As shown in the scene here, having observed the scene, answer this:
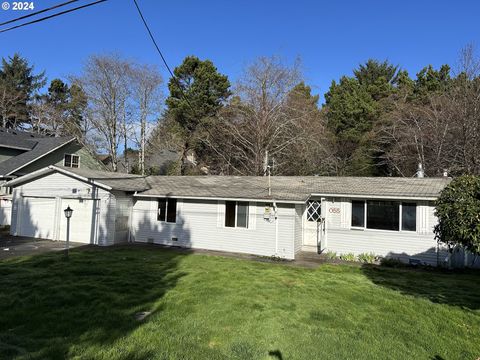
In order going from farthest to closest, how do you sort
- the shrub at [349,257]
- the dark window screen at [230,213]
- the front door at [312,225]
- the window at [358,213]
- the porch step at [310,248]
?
the front door at [312,225], the porch step at [310,248], the dark window screen at [230,213], the window at [358,213], the shrub at [349,257]

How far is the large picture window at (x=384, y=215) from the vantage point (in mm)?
12477

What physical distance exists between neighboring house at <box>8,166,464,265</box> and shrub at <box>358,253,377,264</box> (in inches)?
8.7

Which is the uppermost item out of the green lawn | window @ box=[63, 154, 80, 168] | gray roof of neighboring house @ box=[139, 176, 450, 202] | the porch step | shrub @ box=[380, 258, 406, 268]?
window @ box=[63, 154, 80, 168]

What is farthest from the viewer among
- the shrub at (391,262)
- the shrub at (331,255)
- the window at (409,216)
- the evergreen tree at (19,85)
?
the evergreen tree at (19,85)

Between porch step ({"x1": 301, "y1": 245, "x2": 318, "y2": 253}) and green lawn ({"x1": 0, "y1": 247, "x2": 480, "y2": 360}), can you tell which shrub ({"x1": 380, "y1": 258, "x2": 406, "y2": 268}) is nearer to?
green lawn ({"x1": 0, "y1": 247, "x2": 480, "y2": 360})

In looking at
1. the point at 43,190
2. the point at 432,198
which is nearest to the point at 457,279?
the point at 432,198

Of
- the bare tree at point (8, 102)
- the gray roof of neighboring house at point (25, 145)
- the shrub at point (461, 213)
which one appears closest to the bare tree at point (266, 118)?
the gray roof of neighboring house at point (25, 145)

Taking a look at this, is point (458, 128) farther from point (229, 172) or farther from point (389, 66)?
point (389, 66)

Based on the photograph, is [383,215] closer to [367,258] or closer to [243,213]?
[367,258]

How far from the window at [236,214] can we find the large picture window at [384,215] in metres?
4.27

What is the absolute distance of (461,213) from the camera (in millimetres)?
5914

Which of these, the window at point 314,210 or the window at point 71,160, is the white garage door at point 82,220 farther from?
the window at point 71,160

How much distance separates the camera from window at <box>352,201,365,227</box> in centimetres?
1321

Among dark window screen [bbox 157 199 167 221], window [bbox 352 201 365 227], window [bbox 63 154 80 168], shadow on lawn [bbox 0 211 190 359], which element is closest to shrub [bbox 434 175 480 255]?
shadow on lawn [bbox 0 211 190 359]
